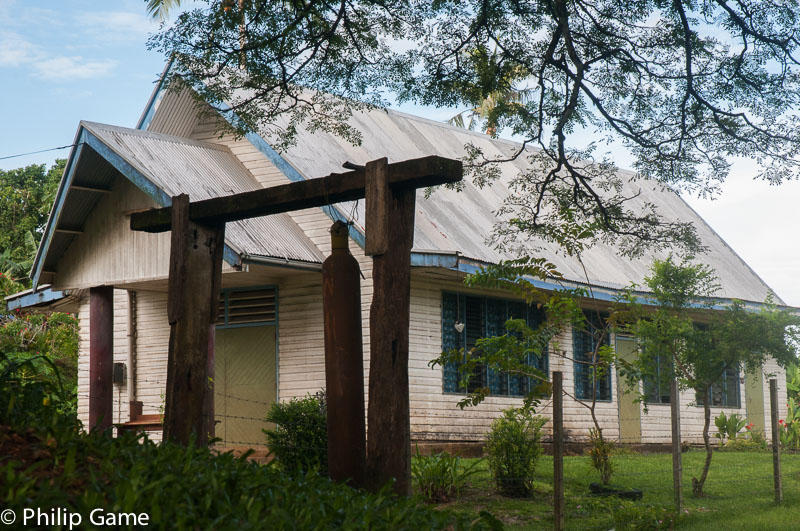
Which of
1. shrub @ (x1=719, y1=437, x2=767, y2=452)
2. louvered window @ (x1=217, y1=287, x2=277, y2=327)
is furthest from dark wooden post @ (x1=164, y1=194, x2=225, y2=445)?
shrub @ (x1=719, y1=437, x2=767, y2=452)

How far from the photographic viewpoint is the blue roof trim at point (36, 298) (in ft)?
61.6

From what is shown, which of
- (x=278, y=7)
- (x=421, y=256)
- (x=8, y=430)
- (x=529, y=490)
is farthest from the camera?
(x=421, y=256)

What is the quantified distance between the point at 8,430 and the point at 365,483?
2372 mm

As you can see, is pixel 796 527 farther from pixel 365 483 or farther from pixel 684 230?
pixel 365 483

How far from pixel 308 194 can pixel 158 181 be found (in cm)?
810

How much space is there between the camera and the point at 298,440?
40.7 ft

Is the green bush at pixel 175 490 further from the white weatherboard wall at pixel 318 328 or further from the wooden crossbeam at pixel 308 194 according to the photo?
the white weatherboard wall at pixel 318 328

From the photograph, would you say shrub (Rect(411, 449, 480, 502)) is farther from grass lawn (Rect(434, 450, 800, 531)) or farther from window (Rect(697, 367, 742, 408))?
window (Rect(697, 367, 742, 408))

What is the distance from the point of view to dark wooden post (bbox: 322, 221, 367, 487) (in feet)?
20.4

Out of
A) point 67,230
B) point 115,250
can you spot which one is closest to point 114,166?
point 115,250

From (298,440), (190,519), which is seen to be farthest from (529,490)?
(190,519)

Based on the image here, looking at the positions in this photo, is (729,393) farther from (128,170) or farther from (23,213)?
(23,213)

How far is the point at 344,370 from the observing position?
20.9 ft

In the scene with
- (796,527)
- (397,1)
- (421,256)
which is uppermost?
(397,1)
